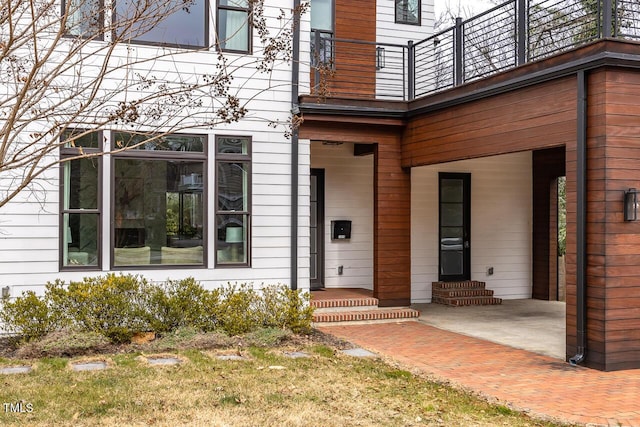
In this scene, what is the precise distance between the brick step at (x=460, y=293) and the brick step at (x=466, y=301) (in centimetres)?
10

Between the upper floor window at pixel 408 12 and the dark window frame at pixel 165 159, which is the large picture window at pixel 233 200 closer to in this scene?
the dark window frame at pixel 165 159

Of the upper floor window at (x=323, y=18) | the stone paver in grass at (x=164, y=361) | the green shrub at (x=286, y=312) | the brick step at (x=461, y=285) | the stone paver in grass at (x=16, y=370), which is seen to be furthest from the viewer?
the brick step at (x=461, y=285)

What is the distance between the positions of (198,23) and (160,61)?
2.51ft

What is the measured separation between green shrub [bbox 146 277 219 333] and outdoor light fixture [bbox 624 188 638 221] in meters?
5.07

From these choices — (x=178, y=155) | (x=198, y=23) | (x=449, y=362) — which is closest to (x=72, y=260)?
(x=178, y=155)

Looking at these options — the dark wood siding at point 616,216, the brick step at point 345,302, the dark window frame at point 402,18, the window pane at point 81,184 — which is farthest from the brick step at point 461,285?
the window pane at point 81,184

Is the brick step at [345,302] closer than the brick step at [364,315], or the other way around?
the brick step at [364,315]

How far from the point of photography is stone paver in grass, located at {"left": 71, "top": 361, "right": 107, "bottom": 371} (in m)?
6.75

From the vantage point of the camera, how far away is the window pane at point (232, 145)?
9.29 meters

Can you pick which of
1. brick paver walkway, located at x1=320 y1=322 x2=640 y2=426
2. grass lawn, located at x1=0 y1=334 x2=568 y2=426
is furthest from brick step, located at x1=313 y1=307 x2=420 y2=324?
grass lawn, located at x1=0 y1=334 x2=568 y2=426

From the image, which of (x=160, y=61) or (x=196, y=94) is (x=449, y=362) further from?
(x=160, y=61)

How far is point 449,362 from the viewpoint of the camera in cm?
742

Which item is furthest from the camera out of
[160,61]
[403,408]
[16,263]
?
[160,61]

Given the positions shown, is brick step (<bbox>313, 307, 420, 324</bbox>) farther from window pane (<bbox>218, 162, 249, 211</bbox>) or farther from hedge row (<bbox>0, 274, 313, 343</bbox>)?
window pane (<bbox>218, 162, 249, 211</bbox>)
